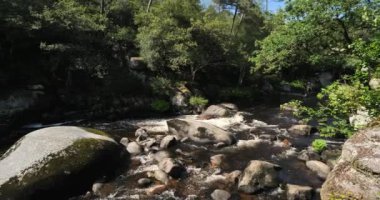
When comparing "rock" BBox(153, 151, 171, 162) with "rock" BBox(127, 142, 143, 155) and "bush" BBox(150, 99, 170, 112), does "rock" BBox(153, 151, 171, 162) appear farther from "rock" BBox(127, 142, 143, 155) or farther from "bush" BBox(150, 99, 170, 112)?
"bush" BBox(150, 99, 170, 112)

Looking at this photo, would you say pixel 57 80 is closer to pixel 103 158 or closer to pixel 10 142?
pixel 10 142

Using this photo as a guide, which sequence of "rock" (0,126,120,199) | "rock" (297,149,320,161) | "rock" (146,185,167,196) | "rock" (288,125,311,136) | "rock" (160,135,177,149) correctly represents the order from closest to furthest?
"rock" (0,126,120,199)
"rock" (146,185,167,196)
"rock" (297,149,320,161)
"rock" (160,135,177,149)
"rock" (288,125,311,136)

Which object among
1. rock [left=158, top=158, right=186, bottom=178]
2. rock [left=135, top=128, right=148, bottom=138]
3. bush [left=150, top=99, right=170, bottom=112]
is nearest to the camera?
rock [left=158, top=158, right=186, bottom=178]

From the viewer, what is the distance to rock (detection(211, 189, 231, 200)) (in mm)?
12172

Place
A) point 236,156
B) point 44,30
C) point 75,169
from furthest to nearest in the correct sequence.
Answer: point 44,30, point 236,156, point 75,169

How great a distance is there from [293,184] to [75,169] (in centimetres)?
963

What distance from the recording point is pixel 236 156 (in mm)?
17016

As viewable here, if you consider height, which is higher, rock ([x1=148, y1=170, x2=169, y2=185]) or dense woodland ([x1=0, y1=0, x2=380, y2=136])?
dense woodland ([x1=0, y1=0, x2=380, y2=136])

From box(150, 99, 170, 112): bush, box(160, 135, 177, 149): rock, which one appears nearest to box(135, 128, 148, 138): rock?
box(160, 135, 177, 149): rock

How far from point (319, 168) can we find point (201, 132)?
25.0 feet

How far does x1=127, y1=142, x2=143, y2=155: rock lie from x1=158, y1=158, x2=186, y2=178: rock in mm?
2631

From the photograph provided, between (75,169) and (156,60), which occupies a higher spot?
(156,60)

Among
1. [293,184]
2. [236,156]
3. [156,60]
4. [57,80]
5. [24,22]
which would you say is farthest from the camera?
[156,60]

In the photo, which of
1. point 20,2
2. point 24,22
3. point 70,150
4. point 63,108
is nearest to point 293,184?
point 70,150
